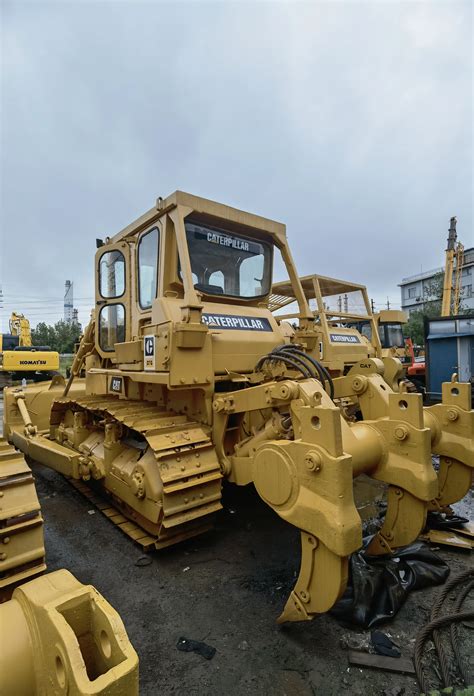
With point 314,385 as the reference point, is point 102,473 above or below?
below

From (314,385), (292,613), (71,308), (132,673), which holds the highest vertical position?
(71,308)

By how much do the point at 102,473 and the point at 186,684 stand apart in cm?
227

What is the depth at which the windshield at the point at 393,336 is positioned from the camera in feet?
40.8

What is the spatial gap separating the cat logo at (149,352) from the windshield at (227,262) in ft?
2.70

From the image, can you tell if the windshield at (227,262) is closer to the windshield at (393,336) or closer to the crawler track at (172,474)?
the crawler track at (172,474)

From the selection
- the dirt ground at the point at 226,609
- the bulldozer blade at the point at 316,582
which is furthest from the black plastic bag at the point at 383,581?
the bulldozer blade at the point at 316,582

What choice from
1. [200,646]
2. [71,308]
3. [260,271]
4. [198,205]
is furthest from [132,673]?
[71,308]

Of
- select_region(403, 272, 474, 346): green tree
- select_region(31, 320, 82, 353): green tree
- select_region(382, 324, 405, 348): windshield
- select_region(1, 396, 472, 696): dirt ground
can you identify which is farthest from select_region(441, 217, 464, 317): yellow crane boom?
select_region(31, 320, 82, 353): green tree

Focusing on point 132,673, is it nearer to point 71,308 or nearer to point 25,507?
point 25,507

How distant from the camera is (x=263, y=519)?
405 centimetres

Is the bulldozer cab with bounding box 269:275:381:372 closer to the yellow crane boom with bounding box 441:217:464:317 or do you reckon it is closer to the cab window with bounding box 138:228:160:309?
the cab window with bounding box 138:228:160:309

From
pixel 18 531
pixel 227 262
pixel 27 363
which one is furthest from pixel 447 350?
pixel 27 363

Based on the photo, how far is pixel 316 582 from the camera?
2.26m

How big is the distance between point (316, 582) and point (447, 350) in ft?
31.0
